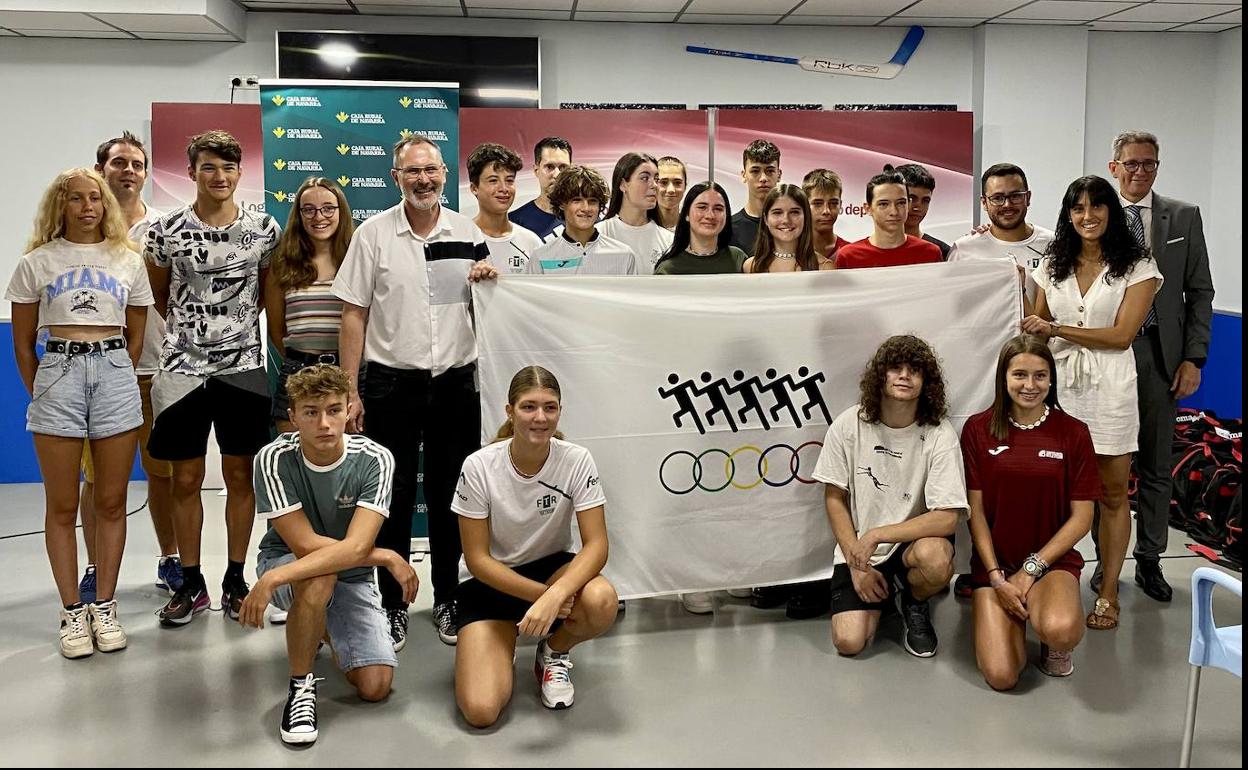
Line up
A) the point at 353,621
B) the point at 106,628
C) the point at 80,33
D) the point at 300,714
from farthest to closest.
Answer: the point at 80,33 → the point at 106,628 → the point at 353,621 → the point at 300,714

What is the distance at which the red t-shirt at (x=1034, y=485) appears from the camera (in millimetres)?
3344

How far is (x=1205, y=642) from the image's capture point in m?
2.52

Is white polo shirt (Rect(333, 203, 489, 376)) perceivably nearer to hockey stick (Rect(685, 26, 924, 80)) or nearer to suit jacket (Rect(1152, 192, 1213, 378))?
suit jacket (Rect(1152, 192, 1213, 378))

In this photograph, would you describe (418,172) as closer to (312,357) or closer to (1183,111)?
(312,357)

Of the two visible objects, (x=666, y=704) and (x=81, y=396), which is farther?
(x=81, y=396)

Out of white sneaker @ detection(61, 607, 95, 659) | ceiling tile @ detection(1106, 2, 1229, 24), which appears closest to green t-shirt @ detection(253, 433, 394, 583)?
white sneaker @ detection(61, 607, 95, 659)

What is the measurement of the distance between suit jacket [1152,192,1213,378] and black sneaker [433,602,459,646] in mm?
2753

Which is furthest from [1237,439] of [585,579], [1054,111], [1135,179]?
[585,579]

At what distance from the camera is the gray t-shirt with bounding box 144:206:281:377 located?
3.64m

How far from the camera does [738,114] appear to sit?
21.9 ft

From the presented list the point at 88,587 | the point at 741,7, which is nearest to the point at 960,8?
the point at 741,7

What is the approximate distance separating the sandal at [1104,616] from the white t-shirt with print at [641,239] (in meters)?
1.98

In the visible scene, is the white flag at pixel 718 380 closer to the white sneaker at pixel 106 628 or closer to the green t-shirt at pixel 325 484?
the green t-shirt at pixel 325 484

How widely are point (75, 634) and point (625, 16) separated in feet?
15.9
